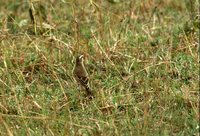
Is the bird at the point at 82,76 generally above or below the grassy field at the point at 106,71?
above

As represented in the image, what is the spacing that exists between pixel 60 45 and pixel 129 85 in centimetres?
75

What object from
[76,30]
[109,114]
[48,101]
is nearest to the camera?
[109,114]

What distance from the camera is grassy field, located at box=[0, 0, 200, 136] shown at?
3.27 m

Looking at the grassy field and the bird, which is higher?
the bird

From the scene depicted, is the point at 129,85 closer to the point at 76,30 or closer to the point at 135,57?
the point at 135,57

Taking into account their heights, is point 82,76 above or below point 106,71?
above

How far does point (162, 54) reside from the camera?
4141 mm

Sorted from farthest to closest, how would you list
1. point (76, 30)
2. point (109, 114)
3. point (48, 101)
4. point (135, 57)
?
point (76, 30)
point (135, 57)
point (48, 101)
point (109, 114)

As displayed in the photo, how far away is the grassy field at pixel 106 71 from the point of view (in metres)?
3.27

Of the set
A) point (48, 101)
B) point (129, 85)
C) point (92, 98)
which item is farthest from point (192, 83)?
point (48, 101)

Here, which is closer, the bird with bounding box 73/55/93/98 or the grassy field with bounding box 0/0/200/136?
the grassy field with bounding box 0/0/200/136

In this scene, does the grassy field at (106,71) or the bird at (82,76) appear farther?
the bird at (82,76)

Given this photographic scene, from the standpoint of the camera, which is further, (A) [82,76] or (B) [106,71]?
(B) [106,71]

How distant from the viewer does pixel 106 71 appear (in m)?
4.01
